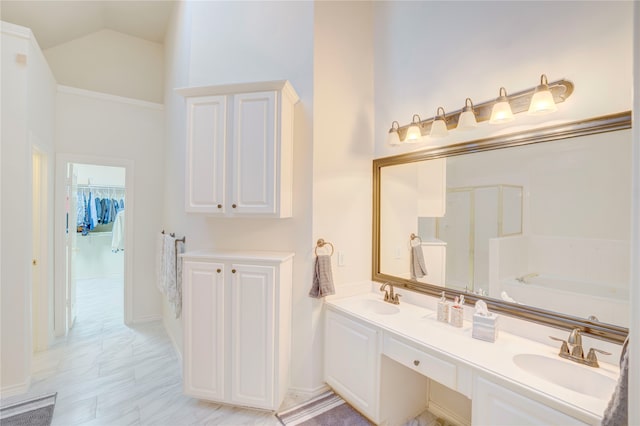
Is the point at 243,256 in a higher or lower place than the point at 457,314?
higher

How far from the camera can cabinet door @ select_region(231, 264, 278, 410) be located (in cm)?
197

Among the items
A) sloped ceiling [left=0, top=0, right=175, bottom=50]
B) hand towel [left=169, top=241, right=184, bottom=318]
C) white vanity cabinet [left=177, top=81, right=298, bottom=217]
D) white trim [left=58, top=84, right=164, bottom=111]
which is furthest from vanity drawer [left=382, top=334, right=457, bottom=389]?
sloped ceiling [left=0, top=0, right=175, bottom=50]

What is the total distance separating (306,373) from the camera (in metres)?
2.22

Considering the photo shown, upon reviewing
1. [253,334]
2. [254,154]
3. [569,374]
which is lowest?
[253,334]

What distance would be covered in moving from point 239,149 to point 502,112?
1.67 m

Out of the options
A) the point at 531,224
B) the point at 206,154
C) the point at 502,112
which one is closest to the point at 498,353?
the point at 531,224

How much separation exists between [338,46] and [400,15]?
55 centimetres

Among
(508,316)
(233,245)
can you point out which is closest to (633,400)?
(508,316)

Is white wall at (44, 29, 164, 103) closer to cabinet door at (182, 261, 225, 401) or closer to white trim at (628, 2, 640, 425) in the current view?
cabinet door at (182, 261, 225, 401)

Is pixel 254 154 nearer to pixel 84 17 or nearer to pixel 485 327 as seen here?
pixel 485 327

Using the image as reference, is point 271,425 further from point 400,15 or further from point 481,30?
point 400,15

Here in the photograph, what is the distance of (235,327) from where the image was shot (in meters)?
2.00

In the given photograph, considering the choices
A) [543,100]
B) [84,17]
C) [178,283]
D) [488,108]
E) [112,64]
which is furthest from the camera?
[112,64]

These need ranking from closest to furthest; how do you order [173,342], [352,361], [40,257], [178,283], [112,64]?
[352,361] < [178,283] < [40,257] < [173,342] < [112,64]
